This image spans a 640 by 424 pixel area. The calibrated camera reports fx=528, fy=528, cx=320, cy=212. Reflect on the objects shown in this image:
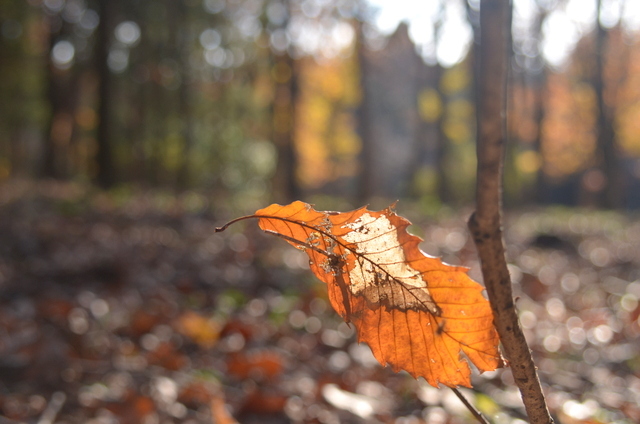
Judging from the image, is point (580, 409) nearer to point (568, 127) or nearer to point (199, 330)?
point (199, 330)

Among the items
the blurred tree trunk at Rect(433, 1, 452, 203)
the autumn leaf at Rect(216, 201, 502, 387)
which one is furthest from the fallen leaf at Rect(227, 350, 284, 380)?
the blurred tree trunk at Rect(433, 1, 452, 203)

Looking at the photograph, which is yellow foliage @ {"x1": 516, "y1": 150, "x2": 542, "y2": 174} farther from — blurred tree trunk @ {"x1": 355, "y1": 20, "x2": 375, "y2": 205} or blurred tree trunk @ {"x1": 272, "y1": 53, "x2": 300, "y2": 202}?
blurred tree trunk @ {"x1": 272, "y1": 53, "x2": 300, "y2": 202}

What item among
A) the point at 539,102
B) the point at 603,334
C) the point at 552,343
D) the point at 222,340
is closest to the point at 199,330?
the point at 222,340

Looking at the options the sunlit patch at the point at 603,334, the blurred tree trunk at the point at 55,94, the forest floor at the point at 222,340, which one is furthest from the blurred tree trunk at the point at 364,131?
the sunlit patch at the point at 603,334

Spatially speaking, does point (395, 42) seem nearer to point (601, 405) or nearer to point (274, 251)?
point (274, 251)

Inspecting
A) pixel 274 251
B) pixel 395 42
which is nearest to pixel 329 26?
pixel 395 42
